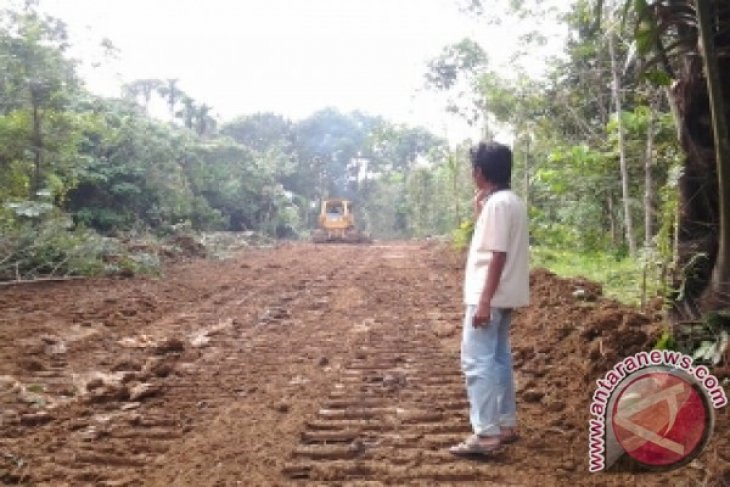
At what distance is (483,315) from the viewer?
318 centimetres

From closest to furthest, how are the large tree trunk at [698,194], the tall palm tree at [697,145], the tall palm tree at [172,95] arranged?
1. the tall palm tree at [697,145]
2. the large tree trunk at [698,194]
3. the tall palm tree at [172,95]

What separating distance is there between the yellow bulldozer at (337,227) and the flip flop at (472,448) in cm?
2263

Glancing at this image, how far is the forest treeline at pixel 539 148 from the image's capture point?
3.95 meters

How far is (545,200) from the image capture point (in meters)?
16.6

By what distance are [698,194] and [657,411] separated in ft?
6.21

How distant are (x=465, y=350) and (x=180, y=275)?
9.07 meters

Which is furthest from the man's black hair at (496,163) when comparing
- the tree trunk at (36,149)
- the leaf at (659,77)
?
the tree trunk at (36,149)

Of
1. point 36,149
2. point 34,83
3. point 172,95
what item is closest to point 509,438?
point 36,149

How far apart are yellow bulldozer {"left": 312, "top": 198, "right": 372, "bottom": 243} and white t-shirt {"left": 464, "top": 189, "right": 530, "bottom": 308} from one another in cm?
2256

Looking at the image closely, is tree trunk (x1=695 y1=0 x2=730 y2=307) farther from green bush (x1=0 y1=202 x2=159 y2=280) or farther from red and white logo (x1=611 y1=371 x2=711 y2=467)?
green bush (x1=0 y1=202 x2=159 y2=280)

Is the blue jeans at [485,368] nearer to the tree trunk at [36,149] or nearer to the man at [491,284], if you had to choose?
the man at [491,284]

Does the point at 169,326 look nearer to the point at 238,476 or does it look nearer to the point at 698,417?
the point at 238,476

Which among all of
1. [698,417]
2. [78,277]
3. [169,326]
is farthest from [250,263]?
[698,417]

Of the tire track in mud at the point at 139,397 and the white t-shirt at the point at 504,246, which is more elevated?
the white t-shirt at the point at 504,246
